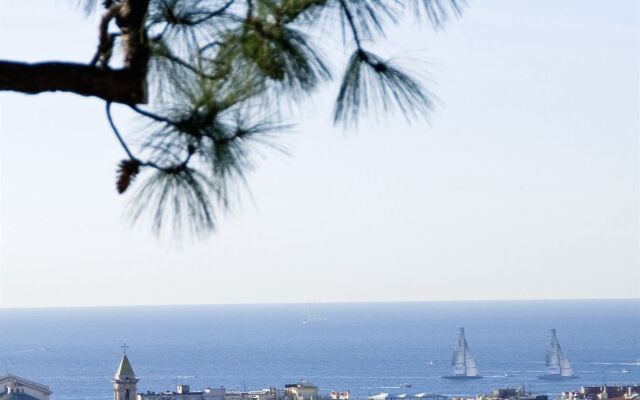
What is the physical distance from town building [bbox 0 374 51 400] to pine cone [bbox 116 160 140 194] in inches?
1495

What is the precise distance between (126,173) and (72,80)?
218 mm

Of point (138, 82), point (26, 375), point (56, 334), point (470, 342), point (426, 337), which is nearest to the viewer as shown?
point (138, 82)

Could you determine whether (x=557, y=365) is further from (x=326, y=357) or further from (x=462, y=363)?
(x=326, y=357)

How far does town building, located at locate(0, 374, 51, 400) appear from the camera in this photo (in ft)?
132

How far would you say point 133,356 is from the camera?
10462 centimetres

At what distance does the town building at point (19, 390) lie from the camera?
40.4 meters

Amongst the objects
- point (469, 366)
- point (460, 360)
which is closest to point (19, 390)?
point (469, 366)

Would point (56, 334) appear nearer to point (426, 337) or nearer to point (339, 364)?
point (426, 337)

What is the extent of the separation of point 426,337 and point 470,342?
27.2ft

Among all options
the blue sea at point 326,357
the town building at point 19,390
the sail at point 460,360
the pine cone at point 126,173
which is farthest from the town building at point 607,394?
the pine cone at point 126,173

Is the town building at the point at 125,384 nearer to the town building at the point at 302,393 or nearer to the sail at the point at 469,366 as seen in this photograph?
the town building at the point at 302,393

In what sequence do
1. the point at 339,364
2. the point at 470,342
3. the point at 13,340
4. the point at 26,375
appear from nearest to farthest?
the point at 26,375, the point at 339,364, the point at 470,342, the point at 13,340

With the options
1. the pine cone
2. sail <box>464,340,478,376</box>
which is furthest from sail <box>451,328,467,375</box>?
the pine cone

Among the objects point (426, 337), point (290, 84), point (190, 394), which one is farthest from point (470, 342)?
point (290, 84)
